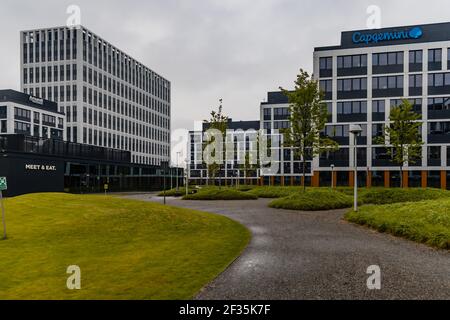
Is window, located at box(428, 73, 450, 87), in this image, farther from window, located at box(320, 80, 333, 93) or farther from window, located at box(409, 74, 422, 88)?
window, located at box(320, 80, 333, 93)

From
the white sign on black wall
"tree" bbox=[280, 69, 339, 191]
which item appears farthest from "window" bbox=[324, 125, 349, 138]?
the white sign on black wall

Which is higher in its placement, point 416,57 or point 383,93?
point 416,57

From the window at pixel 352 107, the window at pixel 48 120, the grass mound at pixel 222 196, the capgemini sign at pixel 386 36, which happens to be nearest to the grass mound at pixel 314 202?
the grass mound at pixel 222 196

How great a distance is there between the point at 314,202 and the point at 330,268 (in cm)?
1459

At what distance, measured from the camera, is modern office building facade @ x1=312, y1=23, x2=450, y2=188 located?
2082 inches

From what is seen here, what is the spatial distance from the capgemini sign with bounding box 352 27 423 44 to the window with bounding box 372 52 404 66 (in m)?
2.45

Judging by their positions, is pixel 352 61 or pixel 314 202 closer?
pixel 314 202

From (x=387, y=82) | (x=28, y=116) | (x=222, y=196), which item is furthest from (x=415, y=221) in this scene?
(x=28, y=116)

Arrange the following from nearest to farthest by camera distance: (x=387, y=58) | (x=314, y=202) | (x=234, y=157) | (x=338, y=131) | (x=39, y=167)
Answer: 1. (x=314, y=202)
2. (x=39, y=167)
3. (x=387, y=58)
4. (x=338, y=131)
5. (x=234, y=157)

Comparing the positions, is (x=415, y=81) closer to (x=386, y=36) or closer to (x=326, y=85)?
(x=386, y=36)

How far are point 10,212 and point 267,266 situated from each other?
1278 cm

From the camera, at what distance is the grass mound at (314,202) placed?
72.7ft

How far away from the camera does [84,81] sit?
9275cm
